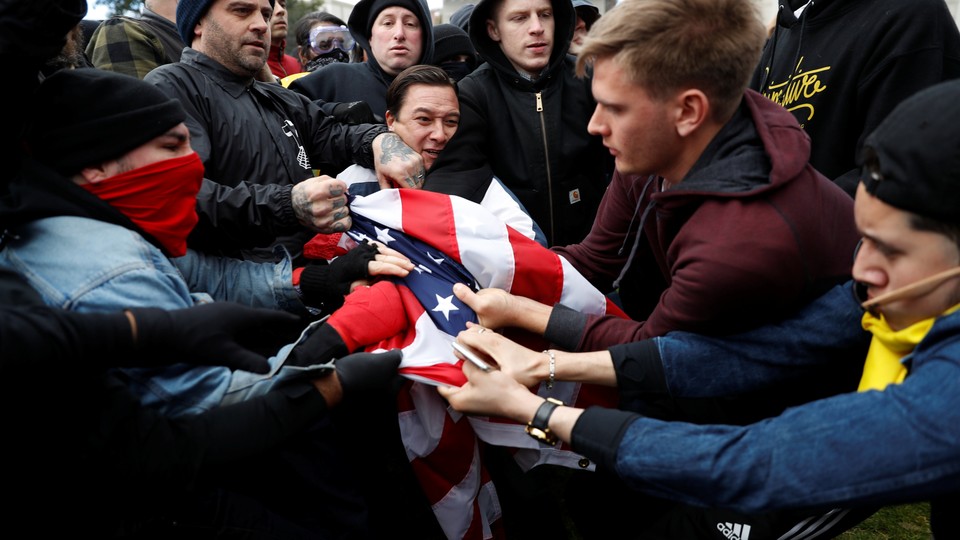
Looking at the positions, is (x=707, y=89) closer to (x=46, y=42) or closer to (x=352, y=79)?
(x=46, y=42)

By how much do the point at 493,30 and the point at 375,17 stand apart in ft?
3.71

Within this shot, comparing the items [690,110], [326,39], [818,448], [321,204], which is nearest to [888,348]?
[818,448]

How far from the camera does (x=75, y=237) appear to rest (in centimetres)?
186

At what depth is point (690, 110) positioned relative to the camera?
225 centimetres

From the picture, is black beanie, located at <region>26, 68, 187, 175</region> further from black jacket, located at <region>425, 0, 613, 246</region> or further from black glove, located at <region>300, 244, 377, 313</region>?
black jacket, located at <region>425, 0, 613, 246</region>

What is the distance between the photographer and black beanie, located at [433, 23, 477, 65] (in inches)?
205

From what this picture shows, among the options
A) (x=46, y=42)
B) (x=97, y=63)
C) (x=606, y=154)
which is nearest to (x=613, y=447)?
(x=46, y=42)

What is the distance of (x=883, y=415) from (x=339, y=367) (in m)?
1.54

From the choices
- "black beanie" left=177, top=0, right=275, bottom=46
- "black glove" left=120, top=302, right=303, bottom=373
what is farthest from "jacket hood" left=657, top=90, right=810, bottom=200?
"black beanie" left=177, top=0, right=275, bottom=46

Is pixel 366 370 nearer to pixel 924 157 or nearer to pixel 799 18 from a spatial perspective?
pixel 924 157

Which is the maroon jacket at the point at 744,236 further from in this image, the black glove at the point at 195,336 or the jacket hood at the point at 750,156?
the black glove at the point at 195,336

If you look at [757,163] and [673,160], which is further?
[673,160]

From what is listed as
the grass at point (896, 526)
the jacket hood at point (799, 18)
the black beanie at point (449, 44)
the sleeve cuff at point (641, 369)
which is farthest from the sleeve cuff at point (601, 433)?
the black beanie at point (449, 44)

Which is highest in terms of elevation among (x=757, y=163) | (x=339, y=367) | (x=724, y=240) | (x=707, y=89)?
(x=707, y=89)
